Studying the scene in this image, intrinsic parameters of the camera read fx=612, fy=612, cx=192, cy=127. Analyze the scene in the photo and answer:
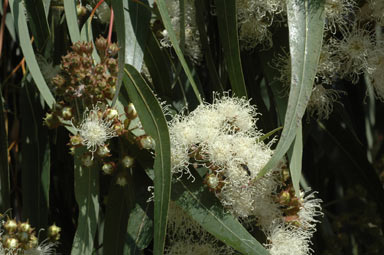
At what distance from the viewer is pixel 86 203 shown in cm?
148

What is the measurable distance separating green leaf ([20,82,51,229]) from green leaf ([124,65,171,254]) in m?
0.45

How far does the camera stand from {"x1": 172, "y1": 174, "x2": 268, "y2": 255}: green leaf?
1286 millimetres

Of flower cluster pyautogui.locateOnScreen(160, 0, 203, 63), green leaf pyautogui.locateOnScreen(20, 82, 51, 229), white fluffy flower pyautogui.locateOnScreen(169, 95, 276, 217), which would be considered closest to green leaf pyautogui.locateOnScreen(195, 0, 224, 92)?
flower cluster pyautogui.locateOnScreen(160, 0, 203, 63)

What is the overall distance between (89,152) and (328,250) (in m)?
1.26

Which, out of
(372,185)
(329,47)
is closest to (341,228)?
(372,185)

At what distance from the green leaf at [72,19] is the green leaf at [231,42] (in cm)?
36

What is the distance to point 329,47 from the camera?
158cm

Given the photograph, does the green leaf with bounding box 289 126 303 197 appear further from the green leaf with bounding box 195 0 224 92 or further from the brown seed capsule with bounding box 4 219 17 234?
the brown seed capsule with bounding box 4 219 17 234

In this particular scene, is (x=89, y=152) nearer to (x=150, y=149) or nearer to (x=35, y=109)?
(x=150, y=149)

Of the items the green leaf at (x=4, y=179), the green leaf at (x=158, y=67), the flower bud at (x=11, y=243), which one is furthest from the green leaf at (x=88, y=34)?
the flower bud at (x=11, y=243)

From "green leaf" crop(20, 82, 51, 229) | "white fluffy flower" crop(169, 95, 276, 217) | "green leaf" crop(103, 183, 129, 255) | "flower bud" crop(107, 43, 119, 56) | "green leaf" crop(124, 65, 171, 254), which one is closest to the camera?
"green leaf" crop(124, 65, 171, 254)

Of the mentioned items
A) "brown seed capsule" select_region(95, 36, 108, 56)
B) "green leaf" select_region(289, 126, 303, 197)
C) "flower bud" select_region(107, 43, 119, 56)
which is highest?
"brown seed capsule" select_region(95, 36, 108, 56)

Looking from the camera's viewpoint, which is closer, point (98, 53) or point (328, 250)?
point (98, 53)

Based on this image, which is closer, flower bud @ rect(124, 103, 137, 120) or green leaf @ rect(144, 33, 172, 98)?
flower bud @ rect(124, 103, 137, 120)
